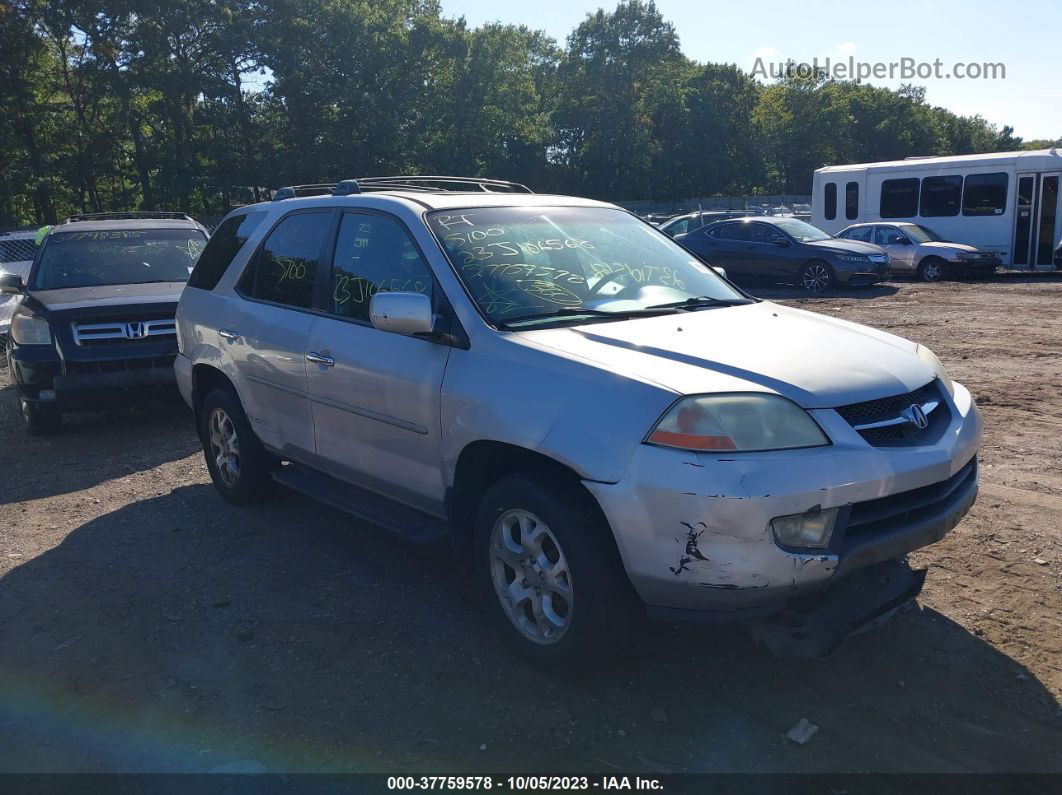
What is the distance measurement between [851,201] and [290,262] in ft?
72.4

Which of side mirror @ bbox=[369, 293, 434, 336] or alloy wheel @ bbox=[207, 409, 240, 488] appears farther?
alloy wheel @ bbox=[207, 409, 240, 488]

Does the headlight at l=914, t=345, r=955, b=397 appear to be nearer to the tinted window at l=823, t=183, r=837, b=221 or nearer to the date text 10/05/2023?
the date text 10/05/2023

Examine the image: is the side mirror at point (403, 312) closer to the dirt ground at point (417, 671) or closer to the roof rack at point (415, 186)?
the dirt ground at point (417, 671)

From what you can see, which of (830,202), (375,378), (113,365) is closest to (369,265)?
(375,378)

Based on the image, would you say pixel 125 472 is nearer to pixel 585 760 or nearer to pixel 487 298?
pixel 487 298

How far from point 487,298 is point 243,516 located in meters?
2.67

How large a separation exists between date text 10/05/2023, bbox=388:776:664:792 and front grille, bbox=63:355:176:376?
229 inches

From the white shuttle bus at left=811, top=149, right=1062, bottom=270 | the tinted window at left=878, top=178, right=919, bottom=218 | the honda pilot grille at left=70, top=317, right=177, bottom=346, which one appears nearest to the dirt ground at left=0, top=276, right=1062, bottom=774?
the honda pilot grille at left=70, top=317, right=177, bottom=346

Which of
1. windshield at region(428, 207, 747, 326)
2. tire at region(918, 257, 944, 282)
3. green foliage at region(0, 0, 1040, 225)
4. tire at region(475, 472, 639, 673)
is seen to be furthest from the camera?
green foliage at region(0, 0, 1040, 225)

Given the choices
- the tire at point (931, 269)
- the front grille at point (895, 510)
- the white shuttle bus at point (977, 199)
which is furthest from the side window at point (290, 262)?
the white shuttle bus at point (977, 199)

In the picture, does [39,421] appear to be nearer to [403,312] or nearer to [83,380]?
[83,380]

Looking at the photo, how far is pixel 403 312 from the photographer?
3721 mm

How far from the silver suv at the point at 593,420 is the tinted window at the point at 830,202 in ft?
70.5

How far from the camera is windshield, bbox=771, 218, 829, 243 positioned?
18562 millimetres
